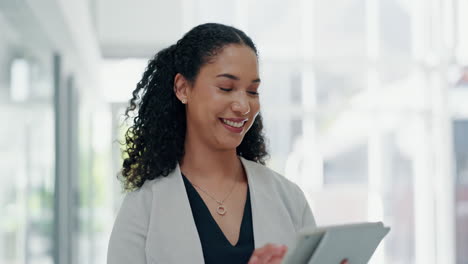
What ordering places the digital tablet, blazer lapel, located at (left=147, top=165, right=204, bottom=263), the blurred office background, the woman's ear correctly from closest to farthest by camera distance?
1. the digital tablet
2. blazer lapel, located at (left=147, top=165, right=204, bottom=263)
3. the woman's ear
4. the blurred office background

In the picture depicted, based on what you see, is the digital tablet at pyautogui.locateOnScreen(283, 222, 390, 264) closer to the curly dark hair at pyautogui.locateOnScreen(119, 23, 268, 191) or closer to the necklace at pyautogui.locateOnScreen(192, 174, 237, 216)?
the necklace at pyautogui.locateOnScreen(192, 174, 237, 216)

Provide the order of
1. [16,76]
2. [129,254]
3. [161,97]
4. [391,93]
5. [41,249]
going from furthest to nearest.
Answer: [391,93]
[41,249]
[16,76]
[161,97]
[129,254]

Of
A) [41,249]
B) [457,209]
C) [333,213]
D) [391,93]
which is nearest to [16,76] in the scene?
[41,249]

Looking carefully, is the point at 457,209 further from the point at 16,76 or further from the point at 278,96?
the point at 16,76

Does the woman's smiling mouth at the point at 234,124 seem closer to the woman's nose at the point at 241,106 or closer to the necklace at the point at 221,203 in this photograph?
the woman's nose at the point at 241,106

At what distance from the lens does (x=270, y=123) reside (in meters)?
8.20

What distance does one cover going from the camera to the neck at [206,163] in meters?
1.57

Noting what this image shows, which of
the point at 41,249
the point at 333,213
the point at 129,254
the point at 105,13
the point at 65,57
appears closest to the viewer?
the point at 129,254

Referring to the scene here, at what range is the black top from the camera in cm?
146

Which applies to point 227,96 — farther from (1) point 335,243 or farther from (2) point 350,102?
(2) point 350,102

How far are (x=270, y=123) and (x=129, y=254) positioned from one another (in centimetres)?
677

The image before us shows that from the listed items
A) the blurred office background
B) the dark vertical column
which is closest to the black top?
the dark vertical column

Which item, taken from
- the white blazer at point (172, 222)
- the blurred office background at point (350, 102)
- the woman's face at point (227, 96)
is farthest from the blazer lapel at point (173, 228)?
the blurred office background at point (350, 102)

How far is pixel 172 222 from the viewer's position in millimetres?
1485
